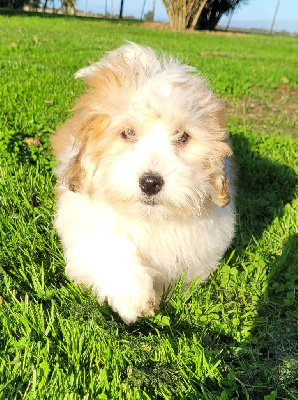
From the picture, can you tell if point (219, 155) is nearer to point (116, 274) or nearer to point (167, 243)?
point (167, 243)

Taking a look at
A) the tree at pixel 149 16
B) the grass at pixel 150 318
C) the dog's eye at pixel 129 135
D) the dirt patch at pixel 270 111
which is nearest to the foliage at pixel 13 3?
the tree at pixel 149 16

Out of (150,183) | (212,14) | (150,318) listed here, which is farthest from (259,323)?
(212,14)

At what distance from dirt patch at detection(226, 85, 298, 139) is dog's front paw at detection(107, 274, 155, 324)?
13.1 feet

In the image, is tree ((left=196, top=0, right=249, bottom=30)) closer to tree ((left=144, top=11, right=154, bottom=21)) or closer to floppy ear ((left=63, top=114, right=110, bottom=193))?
tree ((left=144, top=11, right=154, bottom=21))

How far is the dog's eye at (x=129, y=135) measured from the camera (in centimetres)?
217

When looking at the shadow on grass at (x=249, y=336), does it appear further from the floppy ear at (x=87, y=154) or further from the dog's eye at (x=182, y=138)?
the dog's eye at (x=182, y=138)

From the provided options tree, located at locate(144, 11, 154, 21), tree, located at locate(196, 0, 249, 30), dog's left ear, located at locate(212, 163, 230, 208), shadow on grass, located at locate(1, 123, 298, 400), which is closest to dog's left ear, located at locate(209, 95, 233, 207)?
dog's left ear, located at locate(212, 163, 230, 208)

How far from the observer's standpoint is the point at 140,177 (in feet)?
6.42

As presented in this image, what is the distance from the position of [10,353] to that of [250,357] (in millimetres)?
1135

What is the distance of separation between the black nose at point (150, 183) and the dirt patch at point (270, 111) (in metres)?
3.98

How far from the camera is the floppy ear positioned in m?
2.21

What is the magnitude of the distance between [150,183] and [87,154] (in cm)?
48

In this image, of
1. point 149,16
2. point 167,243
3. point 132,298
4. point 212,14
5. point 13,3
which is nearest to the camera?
point 132,298

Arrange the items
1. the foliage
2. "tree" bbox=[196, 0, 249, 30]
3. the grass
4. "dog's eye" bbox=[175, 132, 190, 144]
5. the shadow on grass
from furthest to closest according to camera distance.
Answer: the foliage, "tree" bbox=[196, 0, 249, 30], "dog's eye" bbox=[175, 132, 190, 144], the shadow on grass, the grass
